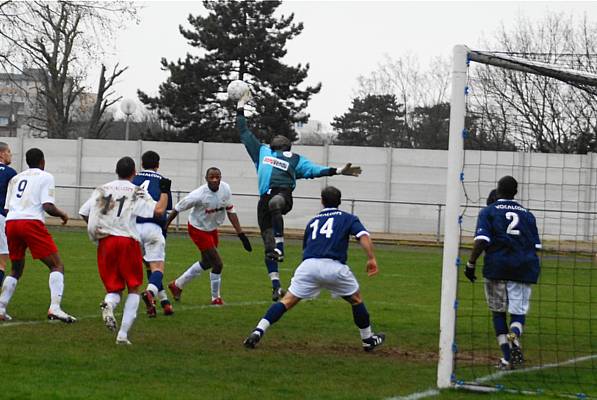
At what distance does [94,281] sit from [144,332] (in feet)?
20.1

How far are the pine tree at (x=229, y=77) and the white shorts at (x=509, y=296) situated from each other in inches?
1608

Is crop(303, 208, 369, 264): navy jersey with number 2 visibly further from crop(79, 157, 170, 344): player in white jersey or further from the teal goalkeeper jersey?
the teal goalkeeper jersey

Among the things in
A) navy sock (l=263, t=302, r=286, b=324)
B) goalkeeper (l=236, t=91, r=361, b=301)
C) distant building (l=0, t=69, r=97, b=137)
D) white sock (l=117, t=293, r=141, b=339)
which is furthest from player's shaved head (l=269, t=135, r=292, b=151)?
distant building (l=0, t=69, r=97, b=137)

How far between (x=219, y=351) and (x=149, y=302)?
2.36 metres

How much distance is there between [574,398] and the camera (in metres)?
8.55

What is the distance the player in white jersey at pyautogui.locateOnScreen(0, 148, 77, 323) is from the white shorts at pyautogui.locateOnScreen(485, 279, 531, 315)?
5023 millimetres

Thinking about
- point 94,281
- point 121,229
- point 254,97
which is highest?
point 254,97

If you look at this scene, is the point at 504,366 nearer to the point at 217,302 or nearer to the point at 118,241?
the point at 118,241

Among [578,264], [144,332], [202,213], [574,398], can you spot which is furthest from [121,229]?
[578,264]

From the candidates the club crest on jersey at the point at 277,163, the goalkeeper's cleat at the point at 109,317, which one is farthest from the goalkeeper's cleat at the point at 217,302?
the goalkeeper's cleat at the point at 109,317

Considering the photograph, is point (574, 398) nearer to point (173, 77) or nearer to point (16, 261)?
point (16, 261)

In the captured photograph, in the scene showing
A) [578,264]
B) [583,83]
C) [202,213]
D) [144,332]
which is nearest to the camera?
[583,83]

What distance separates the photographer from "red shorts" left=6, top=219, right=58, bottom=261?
38.7 feet

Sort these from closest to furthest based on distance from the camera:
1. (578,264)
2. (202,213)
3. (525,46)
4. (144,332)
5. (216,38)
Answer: (144,332) < (202,213) < (578,264) < (525,46) < (216,38)
